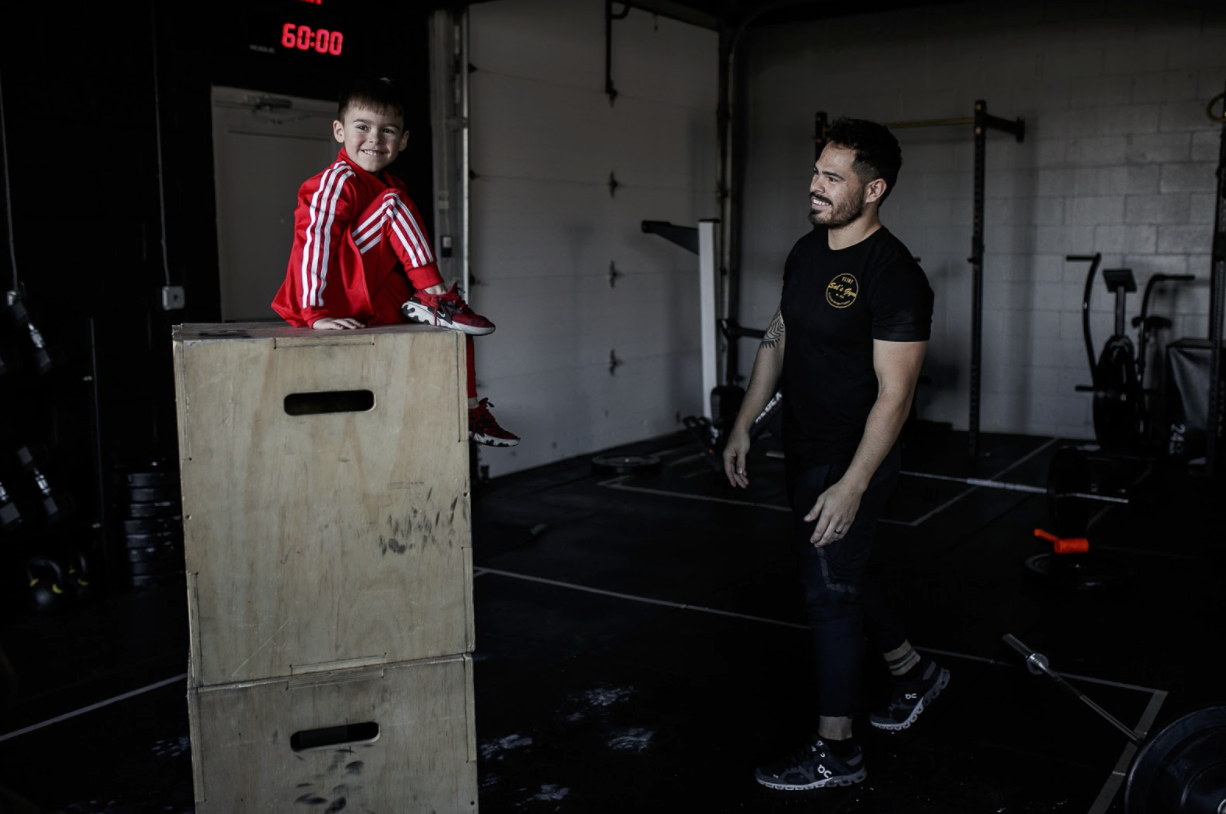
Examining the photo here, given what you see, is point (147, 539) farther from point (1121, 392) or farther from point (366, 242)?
point (1121, 392)

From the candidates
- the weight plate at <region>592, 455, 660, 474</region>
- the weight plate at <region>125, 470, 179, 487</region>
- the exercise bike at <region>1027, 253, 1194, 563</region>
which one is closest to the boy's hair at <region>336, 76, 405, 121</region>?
the weight plate at <region>125, 470, 179, 487</region>

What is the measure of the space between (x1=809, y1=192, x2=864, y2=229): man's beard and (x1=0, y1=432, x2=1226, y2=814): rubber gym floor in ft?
4.18

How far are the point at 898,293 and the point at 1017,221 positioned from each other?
539 cm

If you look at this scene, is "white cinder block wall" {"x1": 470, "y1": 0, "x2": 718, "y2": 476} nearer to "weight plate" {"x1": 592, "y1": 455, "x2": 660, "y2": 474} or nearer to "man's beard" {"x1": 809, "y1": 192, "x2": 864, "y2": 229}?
"weight plate" {"x1": 592, "y1": 455, "x2": 660, "y2": 474}

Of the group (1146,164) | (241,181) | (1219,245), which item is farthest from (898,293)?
(1146,164)

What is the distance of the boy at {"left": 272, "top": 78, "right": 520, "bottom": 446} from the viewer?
2.36 metres

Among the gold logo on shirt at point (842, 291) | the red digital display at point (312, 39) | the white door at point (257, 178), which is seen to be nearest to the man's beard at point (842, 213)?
the gold logo on shirt at point (842, 291)

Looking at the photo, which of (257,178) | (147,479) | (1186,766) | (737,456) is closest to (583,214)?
(257,178)

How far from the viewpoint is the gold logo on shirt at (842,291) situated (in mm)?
2416

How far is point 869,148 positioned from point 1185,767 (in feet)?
4.43

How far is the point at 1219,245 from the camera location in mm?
5664

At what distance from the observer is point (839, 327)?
8.02ft

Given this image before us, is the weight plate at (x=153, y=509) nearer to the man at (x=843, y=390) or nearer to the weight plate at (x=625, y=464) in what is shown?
the man at (x=843, y=390)

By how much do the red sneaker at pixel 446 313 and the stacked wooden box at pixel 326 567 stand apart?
62cm
